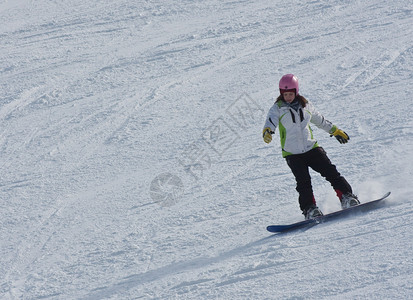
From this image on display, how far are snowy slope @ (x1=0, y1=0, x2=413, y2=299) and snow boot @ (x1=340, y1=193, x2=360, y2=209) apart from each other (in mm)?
203

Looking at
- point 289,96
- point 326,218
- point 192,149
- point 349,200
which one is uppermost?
point 192,149

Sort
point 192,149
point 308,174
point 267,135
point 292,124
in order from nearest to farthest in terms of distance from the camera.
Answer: point 267,135, point 292,124, point 308,174, point 192,149

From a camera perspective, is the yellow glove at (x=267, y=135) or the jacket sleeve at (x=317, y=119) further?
the jacket sleeve at (x=317, y=119)

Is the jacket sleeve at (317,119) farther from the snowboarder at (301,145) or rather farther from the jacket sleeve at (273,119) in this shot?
the jacket sleeve at (273,119)

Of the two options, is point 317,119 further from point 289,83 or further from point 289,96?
point 289,83

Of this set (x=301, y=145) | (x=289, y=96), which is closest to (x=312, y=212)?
(x=301, y=145)

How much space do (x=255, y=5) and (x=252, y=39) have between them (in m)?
1.69

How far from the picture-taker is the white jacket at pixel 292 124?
16.9 ft

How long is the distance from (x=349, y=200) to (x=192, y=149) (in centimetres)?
272

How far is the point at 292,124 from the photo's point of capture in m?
5.16

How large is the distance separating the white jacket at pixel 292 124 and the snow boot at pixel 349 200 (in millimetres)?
547

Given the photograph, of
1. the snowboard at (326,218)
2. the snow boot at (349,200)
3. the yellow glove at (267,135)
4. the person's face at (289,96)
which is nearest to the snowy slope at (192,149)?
the snowboard at (326,218)

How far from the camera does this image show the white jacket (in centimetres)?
514

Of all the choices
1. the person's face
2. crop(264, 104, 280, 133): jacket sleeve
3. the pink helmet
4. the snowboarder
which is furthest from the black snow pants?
the pink helmet
